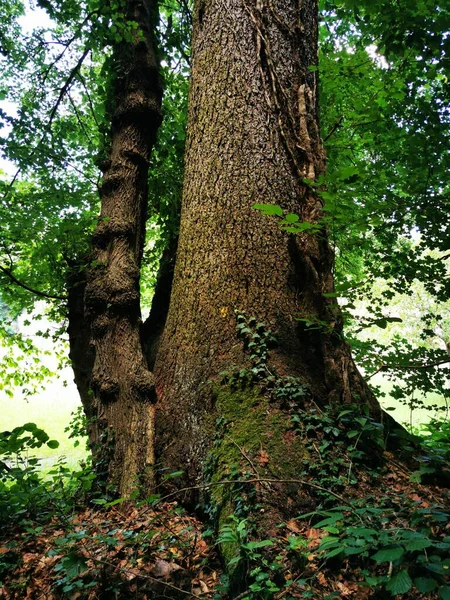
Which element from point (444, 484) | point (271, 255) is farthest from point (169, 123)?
point (444, 484)

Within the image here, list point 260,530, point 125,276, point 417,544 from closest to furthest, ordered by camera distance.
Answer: point 417,544, point 260,530, point 125,276

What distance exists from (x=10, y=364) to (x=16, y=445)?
7.66 meters

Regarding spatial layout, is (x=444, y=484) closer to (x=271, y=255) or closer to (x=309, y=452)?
(x=309, y=452)

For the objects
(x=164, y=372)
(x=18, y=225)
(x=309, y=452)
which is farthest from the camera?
(x=18, y=225)

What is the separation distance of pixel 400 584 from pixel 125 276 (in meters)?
2.92

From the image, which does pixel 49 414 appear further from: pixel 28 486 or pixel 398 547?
pixel 398 547

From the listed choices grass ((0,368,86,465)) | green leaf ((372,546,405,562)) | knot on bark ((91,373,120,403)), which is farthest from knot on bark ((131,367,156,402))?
grass ((0,368,86,465))

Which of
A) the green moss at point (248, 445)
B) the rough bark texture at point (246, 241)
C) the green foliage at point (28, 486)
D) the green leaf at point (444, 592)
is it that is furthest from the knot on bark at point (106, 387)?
the green leaf at point (444, 592)

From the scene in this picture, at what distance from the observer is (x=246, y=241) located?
2.82 m

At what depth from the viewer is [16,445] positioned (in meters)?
2.30

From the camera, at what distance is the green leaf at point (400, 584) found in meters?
1.09

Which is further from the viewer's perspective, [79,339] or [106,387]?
[79,339]

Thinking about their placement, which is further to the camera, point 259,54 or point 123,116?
point 123,116

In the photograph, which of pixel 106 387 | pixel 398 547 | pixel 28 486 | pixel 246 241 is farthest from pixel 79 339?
pixel 398 547
